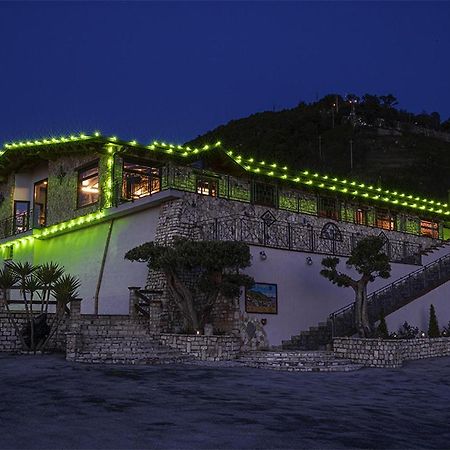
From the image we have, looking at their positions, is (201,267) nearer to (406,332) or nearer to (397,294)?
(406,332)

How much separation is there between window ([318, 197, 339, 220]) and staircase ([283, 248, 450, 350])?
207 inches

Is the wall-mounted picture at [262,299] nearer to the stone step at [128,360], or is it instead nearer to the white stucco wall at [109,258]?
the stone step at [128,360]

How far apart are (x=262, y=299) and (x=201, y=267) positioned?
2649 millimetres

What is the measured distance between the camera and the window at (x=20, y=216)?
2983 centimetres

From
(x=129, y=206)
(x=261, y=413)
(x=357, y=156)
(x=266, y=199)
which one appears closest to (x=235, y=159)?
(x=266, y=199)

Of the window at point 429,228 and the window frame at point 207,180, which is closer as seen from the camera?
the window frame at point 207,180

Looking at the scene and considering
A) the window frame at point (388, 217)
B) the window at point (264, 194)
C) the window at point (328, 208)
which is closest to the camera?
the window at point (264, 194)

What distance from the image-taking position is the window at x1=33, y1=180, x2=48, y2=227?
28781 millimetres

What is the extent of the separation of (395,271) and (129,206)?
11.0m

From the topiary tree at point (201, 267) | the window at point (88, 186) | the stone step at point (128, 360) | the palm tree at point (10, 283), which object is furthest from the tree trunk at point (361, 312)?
the window at point (88, 186)

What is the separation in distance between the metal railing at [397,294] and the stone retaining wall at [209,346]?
4.70 metres

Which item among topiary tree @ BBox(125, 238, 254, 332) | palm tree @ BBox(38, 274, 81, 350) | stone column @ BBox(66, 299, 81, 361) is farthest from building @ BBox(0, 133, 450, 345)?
palm tree @ BBox(38, 274, 81, 350)

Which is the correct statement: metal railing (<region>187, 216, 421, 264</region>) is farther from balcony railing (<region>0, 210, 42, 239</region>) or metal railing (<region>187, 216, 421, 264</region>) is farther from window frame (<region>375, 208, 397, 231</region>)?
balcony railing (<region>0, 210, 42, 239</region>)

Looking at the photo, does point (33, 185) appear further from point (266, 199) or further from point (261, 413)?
point (261, 413)
